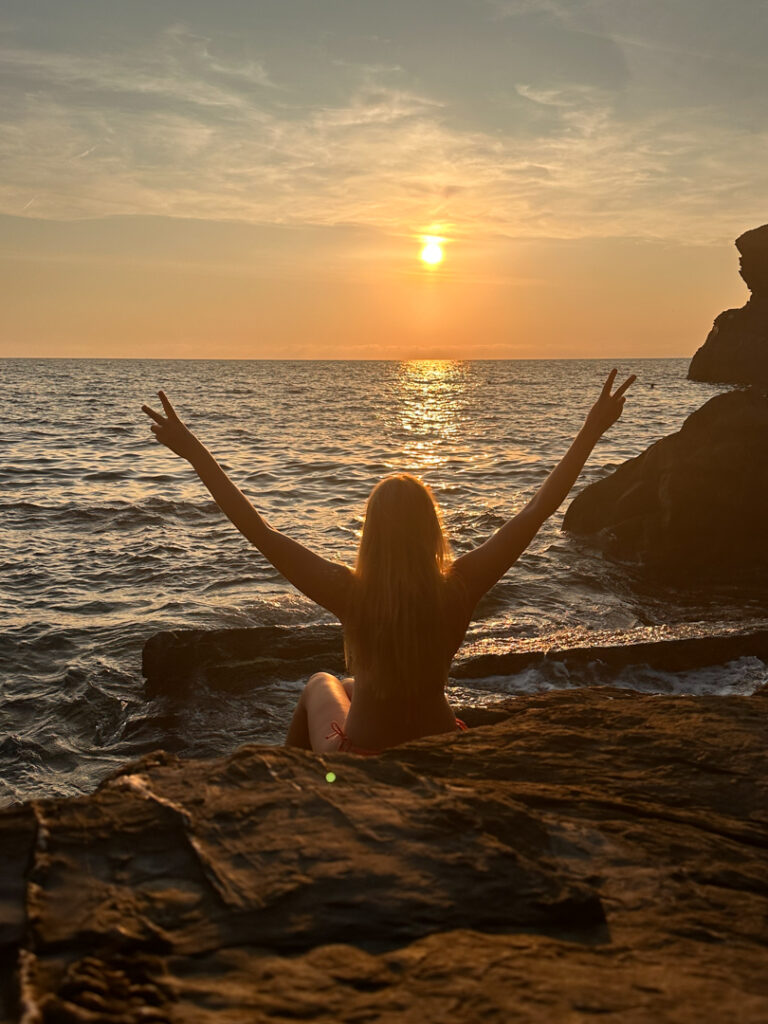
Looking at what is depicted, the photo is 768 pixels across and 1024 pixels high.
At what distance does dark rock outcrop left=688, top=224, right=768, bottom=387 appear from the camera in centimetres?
5703

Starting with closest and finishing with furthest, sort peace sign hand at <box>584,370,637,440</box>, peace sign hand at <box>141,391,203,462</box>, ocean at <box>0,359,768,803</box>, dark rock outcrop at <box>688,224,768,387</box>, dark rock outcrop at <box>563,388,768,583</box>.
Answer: peace sign hand at <box>141,391,203,462</box> → peace sign hand at <box>584,370,637,440</box> → ocean at <box>0,359,768,803</box> → dark rock outcrop at <box>563,388,768,583</box> → dark rock outcrop at <box>688,224,768,387</box>

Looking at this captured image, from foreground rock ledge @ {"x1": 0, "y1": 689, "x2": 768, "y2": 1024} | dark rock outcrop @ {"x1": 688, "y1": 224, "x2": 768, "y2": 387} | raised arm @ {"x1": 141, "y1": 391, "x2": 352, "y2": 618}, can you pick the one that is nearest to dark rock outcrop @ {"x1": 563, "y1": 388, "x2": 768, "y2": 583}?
raised arm @ {"x1": 141, "y1": 391, "x2": 352, "y2": 618}

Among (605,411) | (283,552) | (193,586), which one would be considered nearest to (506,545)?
(283,552)

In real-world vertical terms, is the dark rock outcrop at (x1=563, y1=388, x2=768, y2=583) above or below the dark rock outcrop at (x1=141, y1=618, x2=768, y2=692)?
above

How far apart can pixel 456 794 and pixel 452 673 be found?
179 inches

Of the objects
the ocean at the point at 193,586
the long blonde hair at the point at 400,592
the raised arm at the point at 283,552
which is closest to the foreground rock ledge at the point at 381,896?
the long blonde hair at the point at 400,592

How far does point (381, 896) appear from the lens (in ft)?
6.00

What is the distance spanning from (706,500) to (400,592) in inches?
300

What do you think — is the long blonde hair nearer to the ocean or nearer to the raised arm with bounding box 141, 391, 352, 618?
the raised arm with bounding box 141, 391, 352, 618

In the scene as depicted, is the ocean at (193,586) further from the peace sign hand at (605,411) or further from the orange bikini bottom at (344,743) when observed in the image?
the peace sign hand at (605,411)

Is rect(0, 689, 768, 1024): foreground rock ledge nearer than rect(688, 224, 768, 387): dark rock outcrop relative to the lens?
Yes

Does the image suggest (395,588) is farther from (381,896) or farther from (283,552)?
(381,896)

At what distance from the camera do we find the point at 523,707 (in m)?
4.25

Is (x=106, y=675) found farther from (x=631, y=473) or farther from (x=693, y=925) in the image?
(x=631, y=473)
